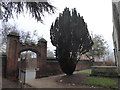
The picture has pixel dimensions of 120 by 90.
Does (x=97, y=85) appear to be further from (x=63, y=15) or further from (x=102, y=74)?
(x=63, y=15)

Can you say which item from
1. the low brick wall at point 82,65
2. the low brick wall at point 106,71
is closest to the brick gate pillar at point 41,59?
the low brick wall at point 106,71

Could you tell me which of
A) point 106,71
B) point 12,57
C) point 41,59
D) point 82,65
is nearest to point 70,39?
point 41,59

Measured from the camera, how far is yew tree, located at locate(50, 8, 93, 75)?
1257 centimetres

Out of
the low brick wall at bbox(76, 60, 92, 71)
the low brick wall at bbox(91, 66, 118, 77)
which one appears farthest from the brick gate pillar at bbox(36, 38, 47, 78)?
the low brick wall at bbox(76, 60, 92, 71)

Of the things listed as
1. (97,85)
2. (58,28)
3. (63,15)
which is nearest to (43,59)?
(58,28)

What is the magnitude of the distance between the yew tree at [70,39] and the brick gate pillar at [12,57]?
3.79 m

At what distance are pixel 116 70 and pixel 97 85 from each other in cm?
367

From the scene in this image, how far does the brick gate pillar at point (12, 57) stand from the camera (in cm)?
1228

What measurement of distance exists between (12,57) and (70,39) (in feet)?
17.9

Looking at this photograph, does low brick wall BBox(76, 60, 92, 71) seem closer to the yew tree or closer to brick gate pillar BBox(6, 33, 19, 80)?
the yew tree

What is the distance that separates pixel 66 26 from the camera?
1277 centimetres

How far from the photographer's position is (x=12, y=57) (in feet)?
41.4

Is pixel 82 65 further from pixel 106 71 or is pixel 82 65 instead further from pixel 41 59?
pixel 106 71

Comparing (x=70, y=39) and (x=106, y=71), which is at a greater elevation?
(x=70, y=39)
